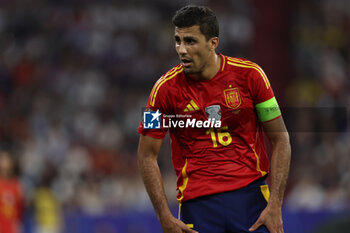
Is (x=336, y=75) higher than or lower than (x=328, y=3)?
lower

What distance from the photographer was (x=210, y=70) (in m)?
4.39

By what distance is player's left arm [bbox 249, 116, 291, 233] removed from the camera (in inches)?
168

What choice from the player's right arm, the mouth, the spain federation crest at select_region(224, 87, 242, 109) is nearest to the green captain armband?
the spain federation crest at select_region(224, 87, 242, 109)

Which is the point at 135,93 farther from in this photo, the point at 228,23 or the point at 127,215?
the point at 127,215

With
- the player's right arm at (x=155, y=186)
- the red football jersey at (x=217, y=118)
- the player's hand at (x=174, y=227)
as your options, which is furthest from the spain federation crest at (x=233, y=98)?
the player's hand at (x=174, y=227)

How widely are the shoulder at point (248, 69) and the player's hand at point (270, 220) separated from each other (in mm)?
770

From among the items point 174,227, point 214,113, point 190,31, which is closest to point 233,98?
point 214,113

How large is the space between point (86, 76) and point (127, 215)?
5739mm

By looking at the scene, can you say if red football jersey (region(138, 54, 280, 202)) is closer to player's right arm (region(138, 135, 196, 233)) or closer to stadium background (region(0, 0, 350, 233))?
player's right arm (region(138, 135, 196, 233))

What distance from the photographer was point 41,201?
34.9 ft

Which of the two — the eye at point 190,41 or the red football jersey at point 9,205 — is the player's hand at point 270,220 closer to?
the eye at point 190,41

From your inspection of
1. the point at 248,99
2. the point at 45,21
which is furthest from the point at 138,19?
the point at 248,99

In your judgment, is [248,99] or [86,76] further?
[86,76]

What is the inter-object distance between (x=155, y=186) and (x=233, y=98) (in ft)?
2.41
